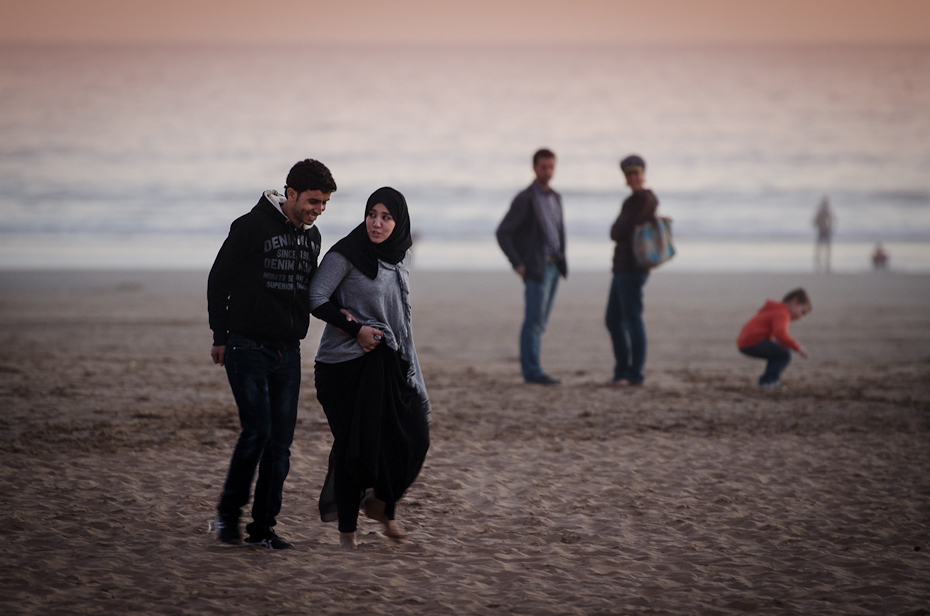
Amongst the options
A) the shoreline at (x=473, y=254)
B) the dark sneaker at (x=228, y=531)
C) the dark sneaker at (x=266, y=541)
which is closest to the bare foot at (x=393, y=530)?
the dark sneaker at (x=266, y=541)

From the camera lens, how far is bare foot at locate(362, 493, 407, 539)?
4062 mm

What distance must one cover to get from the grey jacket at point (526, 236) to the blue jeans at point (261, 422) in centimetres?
420

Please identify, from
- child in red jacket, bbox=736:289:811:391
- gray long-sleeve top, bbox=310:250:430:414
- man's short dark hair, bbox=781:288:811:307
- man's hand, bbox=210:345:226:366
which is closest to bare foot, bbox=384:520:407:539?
gray long-sleeve top, bbox=310:250:430:414

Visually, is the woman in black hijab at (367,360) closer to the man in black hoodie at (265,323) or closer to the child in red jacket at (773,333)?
the man in black hoodie at (265,323)

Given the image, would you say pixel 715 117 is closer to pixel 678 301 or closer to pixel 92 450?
pixel 678 301

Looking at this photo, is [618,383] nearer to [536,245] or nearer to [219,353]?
[536,245]

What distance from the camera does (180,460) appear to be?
544 centimetres

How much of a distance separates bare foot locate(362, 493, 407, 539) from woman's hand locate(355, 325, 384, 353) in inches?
30.9

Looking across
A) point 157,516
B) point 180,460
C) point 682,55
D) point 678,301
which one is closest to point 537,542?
point 157,516

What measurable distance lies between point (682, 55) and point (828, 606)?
9063 cm

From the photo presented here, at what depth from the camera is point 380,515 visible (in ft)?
13.4

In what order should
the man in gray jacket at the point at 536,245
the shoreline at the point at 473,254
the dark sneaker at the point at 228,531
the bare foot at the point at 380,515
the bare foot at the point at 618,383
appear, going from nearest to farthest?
1. the dark sneaker at the point at 228,531
2. the bare foot at the point at 380,515
3. the man in gray jacket at the point at 536,245
4. the bare foot at the point at 618,383
5. the shoreline at the point at 473,254

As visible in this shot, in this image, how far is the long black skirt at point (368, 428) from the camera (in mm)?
3842

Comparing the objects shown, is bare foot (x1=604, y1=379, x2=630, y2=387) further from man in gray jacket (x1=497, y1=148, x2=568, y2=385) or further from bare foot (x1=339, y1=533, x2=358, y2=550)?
bare foot (x1=339, y1=533, x2=358, y2=550)
